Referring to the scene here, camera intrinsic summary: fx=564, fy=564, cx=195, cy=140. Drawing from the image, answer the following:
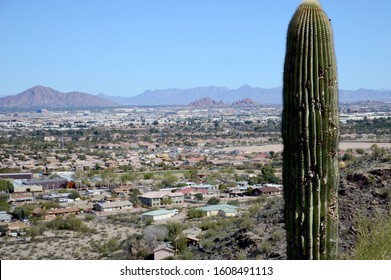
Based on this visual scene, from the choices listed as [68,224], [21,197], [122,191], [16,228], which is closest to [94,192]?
[122,191]

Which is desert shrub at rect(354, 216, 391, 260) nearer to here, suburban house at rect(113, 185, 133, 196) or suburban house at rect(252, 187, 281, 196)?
suburban house at rect(252, 187, 281, 196)

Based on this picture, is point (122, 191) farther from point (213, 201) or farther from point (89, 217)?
point (89, 217)

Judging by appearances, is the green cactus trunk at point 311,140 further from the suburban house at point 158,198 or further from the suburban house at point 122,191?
the suburban house at point 122,191

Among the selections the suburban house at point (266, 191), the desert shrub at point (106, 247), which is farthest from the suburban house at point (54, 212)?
the suburban house at point (266, 191)

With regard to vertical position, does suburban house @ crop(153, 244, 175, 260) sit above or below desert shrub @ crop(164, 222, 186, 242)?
above

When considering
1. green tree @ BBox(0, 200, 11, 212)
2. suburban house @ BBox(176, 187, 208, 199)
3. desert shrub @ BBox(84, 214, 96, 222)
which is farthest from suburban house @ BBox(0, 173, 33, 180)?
desert shrub @ BBox(84, 214, 96, 222)
